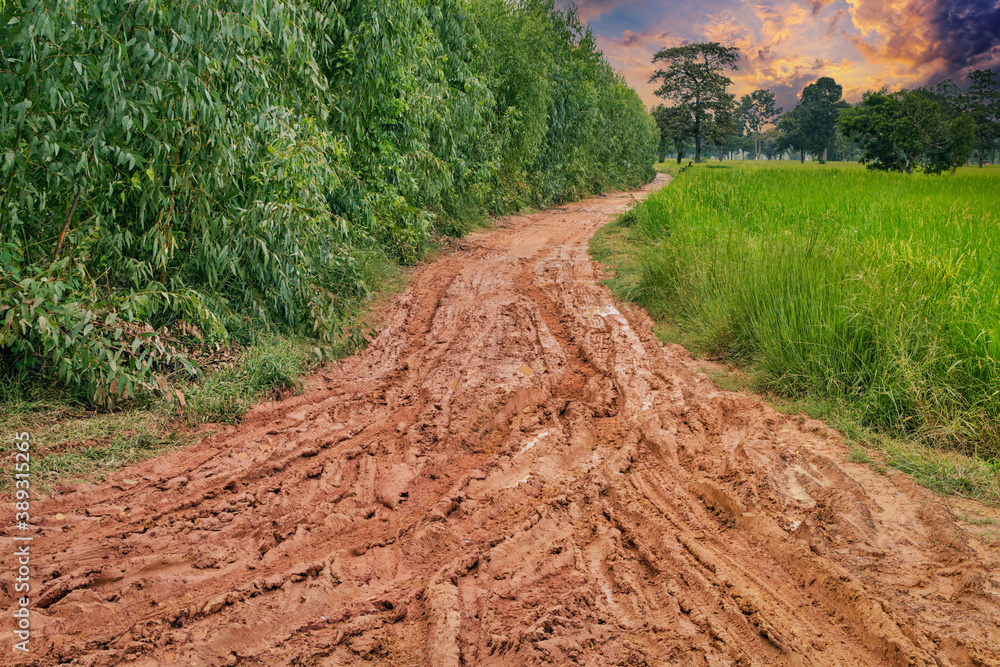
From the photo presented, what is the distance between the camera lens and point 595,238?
1117 centimetres

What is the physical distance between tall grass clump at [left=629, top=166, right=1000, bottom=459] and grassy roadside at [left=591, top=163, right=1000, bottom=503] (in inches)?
1.1

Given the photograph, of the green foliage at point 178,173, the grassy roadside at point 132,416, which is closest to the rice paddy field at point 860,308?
the green foliage at point 178,173

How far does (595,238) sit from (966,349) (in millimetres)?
7844

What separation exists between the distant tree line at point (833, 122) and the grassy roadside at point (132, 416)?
23.7 metres

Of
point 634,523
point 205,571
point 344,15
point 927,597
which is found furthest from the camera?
point 344,15

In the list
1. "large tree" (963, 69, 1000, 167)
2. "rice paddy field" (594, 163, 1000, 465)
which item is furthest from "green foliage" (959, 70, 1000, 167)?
"rice paddy field" (594, 163, 1000, 465)

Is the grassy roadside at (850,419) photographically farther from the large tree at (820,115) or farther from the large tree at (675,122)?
the large tree at (820,115)

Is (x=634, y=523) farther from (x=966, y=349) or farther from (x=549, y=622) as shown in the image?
(x=966, y=349)

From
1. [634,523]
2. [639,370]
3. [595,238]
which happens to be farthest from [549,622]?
[595,238]

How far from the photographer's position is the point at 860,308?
13.8 ft

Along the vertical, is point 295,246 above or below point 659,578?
above

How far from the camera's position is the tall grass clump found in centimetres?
359

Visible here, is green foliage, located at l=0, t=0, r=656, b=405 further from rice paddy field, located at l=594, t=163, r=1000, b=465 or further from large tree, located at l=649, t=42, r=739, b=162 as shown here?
large tree, located at l=649, t=42, r=739, b=162

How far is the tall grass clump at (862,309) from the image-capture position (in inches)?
141
